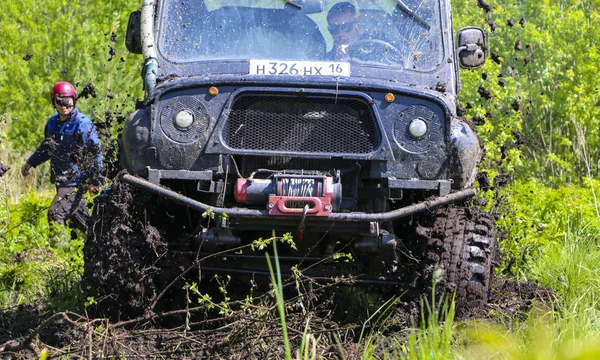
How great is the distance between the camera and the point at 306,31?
7355mm

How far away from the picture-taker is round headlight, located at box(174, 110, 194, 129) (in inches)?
258

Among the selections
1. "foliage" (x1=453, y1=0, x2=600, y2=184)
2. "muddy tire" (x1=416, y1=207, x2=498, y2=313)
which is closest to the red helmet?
"muddy tire" (x1=416, y1=207, x2=498, y2=313)

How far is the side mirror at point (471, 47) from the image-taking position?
761cm

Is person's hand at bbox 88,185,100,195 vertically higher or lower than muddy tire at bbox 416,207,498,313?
higher

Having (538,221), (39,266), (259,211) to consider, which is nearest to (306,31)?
(259,211)

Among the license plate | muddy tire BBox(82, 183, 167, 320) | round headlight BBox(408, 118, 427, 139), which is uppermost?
the license plate

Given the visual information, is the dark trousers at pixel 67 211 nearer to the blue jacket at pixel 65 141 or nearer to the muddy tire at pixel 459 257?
the blue jacket at pixel 65 141

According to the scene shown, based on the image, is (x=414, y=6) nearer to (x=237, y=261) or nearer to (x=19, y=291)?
(x=237, y=261)

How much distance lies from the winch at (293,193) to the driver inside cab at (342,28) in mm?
1163

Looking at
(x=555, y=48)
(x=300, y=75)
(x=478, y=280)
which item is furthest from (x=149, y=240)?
(x=555, y=48)

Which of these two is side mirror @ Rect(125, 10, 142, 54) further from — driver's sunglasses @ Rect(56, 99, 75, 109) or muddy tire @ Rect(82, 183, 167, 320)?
driver's sunglasses @ Rect(56, 99, 75, 109)

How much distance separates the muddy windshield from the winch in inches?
43.5

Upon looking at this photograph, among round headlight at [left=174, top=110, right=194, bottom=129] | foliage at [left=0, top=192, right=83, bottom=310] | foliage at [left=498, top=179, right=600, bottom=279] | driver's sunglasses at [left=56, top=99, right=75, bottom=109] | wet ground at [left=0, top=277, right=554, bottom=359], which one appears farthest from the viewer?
driver's sunglasses at [left=56, top=99, right=75, bottom=109]

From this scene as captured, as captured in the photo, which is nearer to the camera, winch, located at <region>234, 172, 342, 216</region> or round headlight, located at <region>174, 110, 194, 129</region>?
winch, located at <region>234, 172, 342, 216</region>
